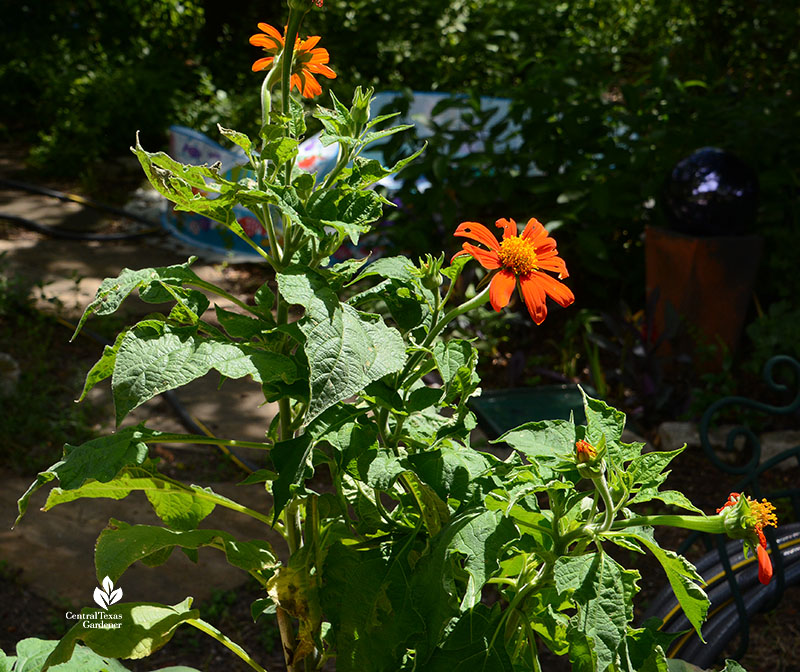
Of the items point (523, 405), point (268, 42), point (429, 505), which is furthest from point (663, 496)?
point (523, 405)

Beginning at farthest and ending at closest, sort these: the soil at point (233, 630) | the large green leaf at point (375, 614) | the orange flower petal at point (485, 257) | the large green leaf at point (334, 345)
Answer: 1. the soil at point (233, 630)
2. the orange flower petal at point (485, 257)
3. the large green leaf at point (375, 614)
4. the large green leaf at point (334, 345)

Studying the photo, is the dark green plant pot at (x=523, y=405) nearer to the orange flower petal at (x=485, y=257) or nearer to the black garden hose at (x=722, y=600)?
the black garden hose at (x=722, y=600)

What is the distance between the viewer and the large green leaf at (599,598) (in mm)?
834

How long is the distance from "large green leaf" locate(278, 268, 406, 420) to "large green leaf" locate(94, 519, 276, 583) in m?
0.34

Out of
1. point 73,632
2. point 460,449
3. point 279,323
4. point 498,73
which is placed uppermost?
point 279,323

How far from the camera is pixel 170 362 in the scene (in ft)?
2.81

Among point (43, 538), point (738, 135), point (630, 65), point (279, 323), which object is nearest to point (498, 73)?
point (630, 65)

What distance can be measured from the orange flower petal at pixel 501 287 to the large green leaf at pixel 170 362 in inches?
10.1

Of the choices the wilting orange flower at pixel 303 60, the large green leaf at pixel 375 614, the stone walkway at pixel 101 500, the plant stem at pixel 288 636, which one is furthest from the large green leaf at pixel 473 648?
the stone walkway at pixel 101 500

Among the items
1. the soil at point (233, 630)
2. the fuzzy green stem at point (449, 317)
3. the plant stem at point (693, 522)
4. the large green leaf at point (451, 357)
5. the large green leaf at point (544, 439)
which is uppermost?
the fuzzy green stem at point (449, 317)

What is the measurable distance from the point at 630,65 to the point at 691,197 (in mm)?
5425

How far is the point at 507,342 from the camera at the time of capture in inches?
169

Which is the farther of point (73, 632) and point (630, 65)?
point (630, 65)

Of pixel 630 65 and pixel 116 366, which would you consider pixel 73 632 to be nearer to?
pixel 116 366
